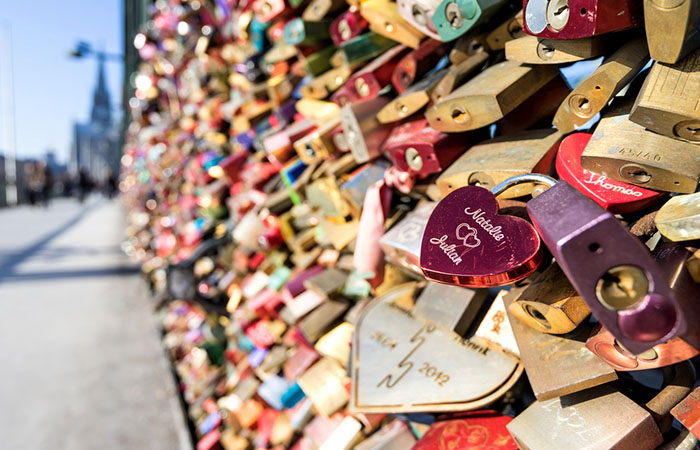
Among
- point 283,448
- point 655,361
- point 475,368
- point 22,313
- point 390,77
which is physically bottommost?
point 22,313

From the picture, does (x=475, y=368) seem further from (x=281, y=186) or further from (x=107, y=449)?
(x=107, y=449)

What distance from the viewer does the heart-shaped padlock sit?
527 mm

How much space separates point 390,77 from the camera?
3.30 feet

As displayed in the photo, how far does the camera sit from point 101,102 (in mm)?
56969

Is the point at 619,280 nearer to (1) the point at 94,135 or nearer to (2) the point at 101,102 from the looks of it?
(1) the point at 94,135

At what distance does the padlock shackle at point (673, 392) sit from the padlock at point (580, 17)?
426 mm

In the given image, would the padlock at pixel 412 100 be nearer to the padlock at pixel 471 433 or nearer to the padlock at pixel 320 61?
the padlock at pixel 320 61

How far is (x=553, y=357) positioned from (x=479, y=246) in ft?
0.70

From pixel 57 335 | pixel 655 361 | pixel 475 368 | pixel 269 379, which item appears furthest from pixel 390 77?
pixel 57 335

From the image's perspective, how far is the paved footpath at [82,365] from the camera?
202 cm

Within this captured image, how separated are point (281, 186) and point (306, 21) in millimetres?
552

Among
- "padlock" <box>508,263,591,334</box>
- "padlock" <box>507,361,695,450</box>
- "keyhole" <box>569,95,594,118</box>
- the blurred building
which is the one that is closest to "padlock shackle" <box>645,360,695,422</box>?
"padlock" <box>507,361,695,450</box>

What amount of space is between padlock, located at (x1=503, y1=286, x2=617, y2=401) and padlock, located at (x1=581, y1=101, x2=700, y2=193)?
145 millimetres

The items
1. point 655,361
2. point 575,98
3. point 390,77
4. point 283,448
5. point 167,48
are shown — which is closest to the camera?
point 655,361
